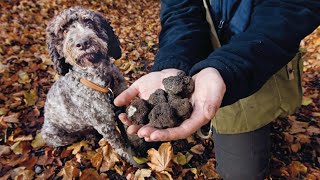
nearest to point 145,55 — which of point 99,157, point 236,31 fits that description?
point 99,157

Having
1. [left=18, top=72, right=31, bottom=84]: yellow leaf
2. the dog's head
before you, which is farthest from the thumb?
[left=18, top=72, right=31, bottom=84]: yellow leaf

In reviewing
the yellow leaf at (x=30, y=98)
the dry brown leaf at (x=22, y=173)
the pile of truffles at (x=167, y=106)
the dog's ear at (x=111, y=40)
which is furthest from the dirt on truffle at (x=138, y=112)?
the yellow leaf at (x=30, y=98)

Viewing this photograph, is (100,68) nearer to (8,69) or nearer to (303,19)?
(303,19)

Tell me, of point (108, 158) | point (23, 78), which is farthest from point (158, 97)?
point (23, 78)

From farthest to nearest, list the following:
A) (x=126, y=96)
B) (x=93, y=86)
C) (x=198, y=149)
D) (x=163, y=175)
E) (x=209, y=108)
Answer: (x=198, y=149) < (x=163, y=175) < (x=93, y=86) < (x=126, y=96) < (x=209, y=108)

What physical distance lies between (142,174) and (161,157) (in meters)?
0.25

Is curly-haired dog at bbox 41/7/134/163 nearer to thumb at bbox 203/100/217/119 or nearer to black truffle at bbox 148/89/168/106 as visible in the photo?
black truffle at bbox 148/89/168/106

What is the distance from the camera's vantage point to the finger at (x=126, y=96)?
6.82 ft

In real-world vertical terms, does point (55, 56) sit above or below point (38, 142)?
above

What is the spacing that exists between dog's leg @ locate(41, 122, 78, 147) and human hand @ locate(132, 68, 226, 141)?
1.49 m

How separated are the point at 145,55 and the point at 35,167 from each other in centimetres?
294

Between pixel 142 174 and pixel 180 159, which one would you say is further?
pixel 180 159

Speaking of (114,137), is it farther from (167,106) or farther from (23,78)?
(23,78)

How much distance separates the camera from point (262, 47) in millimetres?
2021
